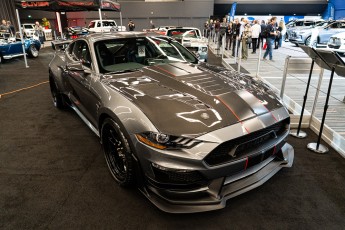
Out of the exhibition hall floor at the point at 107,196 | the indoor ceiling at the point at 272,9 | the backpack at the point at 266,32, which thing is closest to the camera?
the exhibition hall floor at the point at 107,196

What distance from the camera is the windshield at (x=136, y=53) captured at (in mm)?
3082

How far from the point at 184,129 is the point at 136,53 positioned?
5.99 feet

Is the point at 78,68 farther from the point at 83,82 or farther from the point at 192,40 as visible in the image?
the point at 192,40

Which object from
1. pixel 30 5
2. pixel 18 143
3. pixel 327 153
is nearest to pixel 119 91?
pixel 18 143

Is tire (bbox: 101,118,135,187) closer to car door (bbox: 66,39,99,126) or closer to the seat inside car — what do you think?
car door (bbox: 66,39,99,126)

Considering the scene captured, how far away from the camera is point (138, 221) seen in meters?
2.12

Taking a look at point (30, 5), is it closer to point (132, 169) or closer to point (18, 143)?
point (18, 143)

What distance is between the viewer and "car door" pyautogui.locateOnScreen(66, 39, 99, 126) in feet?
9.55

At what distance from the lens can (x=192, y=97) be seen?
2338mm

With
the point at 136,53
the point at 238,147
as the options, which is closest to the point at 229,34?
the point at 136,53

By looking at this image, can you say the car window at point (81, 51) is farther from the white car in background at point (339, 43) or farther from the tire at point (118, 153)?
the white car in background at point (339, 43)

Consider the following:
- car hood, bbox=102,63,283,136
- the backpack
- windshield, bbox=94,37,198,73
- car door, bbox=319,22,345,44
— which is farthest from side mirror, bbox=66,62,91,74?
car door, bbox=319,22,345,44

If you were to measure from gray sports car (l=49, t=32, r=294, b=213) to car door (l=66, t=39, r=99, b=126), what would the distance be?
0.06 ft

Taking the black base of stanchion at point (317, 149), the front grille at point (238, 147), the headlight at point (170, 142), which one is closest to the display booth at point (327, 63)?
the black base of stanchion at point (317, 149)
